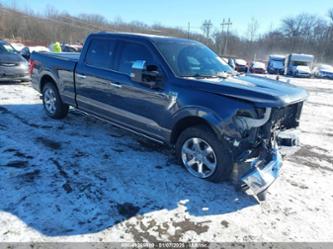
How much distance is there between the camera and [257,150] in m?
3.70

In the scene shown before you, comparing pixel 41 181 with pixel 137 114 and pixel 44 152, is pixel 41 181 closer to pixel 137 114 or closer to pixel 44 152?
pixel 44 152

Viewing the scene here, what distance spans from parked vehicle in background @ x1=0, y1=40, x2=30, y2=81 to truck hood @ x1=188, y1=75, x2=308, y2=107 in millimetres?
9125

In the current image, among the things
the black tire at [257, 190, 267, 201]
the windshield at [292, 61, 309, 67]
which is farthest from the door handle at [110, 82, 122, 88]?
the windshield at [292, 61, 309, 67]

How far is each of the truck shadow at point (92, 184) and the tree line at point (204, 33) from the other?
56.9 meters

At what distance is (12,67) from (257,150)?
33.0 feet

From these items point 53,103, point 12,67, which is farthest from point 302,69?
point 53,103

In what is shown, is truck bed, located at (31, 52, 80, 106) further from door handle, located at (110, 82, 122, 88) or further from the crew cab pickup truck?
door handle, located at (110, 82, 122, 88)

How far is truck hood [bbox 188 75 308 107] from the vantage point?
3.39m

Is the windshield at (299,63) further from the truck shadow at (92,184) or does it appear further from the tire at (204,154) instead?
the tire at (204,154)

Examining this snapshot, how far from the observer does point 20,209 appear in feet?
10.4

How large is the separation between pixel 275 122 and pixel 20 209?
10.6ft

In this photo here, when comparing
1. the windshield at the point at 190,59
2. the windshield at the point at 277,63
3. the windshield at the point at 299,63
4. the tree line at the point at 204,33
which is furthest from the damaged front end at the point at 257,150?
the tree line at the point at 204,33

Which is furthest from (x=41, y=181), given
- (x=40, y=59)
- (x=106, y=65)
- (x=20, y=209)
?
(x=40, y=59)

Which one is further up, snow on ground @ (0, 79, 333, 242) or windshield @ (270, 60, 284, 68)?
windshield @ (270, 60, 284, 68)
